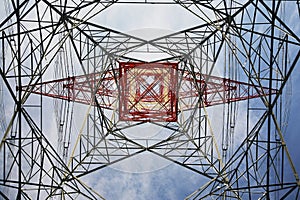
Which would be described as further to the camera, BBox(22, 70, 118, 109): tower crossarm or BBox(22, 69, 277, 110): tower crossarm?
BBox(22, 69, 277, 110): tower crossarm

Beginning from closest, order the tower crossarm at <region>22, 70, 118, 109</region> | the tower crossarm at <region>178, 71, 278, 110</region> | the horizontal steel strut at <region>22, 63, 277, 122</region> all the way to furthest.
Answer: the tower crossarm at <region>22, 70, 118, 109</region>
the horizontal steel strut at <region>22, 63, 277, 122</region>
the tower crossarm at <region>178, 71, 278, 110</region>

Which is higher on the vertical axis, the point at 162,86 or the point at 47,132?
the point at 162,86

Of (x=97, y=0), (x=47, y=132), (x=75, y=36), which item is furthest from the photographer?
(x=47, y=132)

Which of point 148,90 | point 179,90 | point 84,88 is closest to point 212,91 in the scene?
point 179,90

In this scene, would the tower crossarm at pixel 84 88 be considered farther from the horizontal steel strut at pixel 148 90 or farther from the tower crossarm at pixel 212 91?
the tower crossarm at pixel 212 91

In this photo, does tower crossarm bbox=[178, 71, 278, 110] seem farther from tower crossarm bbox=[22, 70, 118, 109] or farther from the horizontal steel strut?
tower crossarm bbox=[22, 70, 118, 109]

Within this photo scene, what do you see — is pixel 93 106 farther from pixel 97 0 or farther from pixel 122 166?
pixel 122 166

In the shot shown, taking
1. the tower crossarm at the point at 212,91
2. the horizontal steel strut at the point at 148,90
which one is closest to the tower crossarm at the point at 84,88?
the horizontal steel strut at the point at 148,90

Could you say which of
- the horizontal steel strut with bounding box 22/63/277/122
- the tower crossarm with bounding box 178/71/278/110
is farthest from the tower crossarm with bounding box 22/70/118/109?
the tower crossarm with bounding box 178/71/278/110

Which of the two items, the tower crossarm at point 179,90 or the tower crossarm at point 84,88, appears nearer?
the tower crossarm at point 84,88

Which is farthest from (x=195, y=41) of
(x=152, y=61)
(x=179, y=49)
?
(x=152, y=61)

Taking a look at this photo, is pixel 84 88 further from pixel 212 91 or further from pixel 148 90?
pixel 212 91
